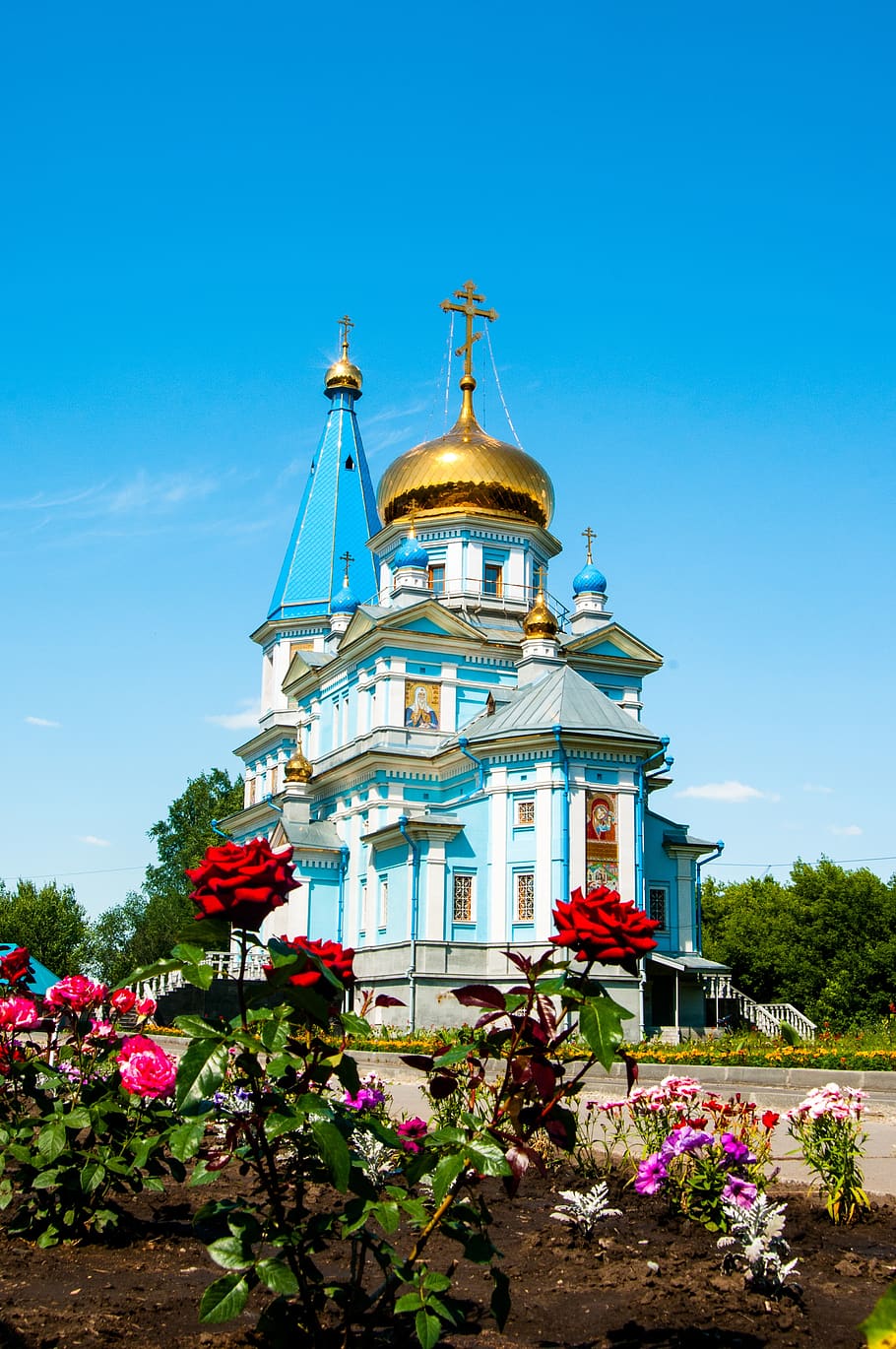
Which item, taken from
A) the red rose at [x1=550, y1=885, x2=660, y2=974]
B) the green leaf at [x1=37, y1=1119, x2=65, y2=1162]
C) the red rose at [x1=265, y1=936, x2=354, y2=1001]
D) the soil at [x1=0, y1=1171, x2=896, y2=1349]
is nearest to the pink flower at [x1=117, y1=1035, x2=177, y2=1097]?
the green leaf at [x1=37, y1=1119, x2=65, y2=1162]

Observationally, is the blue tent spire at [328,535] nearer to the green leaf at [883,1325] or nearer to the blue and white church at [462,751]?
the blue and white church at [462,751]

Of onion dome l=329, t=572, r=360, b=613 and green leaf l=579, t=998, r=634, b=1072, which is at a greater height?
onion dome l=329, t=572, r=360, b=613

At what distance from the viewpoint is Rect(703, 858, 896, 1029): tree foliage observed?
1414 inches

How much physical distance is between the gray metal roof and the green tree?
28.3 m

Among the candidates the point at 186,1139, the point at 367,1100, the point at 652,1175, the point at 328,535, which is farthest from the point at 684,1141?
the point at 328,535

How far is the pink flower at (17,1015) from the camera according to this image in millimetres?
5922

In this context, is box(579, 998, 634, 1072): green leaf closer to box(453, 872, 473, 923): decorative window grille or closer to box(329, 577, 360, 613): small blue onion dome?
box(453, 872, 473, 923): decorative window grille

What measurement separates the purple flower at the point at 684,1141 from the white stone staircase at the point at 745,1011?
871 inches

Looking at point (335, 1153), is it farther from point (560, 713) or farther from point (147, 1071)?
point (560, 713)

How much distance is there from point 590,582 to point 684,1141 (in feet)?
88.2

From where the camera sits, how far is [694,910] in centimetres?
2800

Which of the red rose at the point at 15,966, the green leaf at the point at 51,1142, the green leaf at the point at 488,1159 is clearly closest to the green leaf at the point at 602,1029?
the green leaf at the point at 488,1159

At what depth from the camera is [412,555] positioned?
29.7m

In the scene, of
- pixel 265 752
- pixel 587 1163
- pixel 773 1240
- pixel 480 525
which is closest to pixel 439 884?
pixel 480 525
